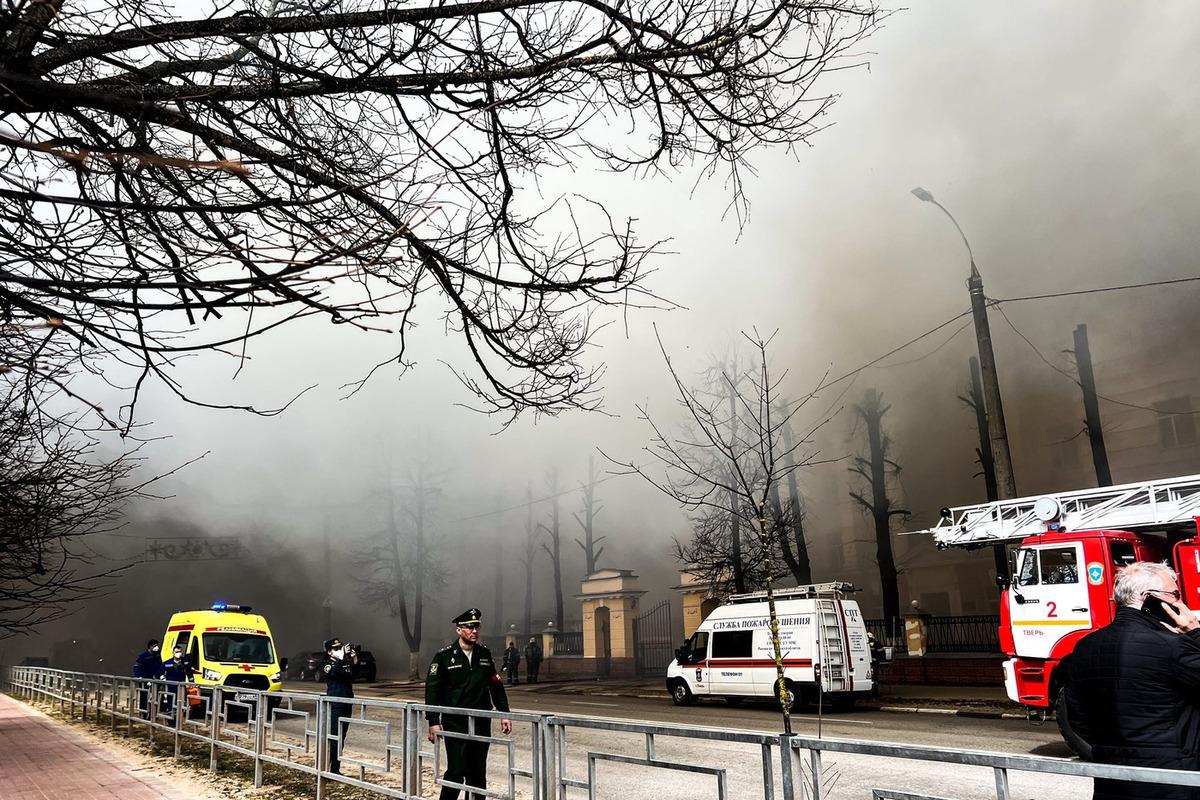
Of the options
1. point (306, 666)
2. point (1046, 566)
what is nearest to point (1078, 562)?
point (1046, 566)

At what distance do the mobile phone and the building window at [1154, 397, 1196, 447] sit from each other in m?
30.9

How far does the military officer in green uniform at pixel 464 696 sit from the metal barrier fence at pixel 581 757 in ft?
0.32

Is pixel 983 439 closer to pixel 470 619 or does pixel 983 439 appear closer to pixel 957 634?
pixel 957 634

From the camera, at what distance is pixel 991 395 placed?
13.3 m

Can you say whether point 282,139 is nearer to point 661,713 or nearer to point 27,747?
point 27,747

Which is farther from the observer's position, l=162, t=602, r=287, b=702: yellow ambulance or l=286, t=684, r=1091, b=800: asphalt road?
l=162, t=602, r=287, b=702: yellow ambulance

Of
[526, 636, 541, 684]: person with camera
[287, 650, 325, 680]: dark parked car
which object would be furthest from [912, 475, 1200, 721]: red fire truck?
[287, 650, 325, 680]: dark parked car

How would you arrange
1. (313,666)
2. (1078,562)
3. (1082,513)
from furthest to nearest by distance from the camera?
(313,666) → (1082,513) → (1078,562)

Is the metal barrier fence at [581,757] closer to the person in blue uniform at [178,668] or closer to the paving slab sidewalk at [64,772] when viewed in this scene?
the paving slab sidewalk at [64,772]

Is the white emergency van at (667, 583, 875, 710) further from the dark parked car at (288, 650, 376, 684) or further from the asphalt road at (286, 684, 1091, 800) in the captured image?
the dark parked car at (288, 650, 376, 684)

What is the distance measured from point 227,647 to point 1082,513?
13.5m

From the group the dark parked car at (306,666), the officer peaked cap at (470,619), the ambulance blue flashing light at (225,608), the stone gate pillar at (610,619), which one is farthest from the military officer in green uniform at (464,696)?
the dark parked car at (306,666)

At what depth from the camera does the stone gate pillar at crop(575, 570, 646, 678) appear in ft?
90.2

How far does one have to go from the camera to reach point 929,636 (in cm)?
1981
